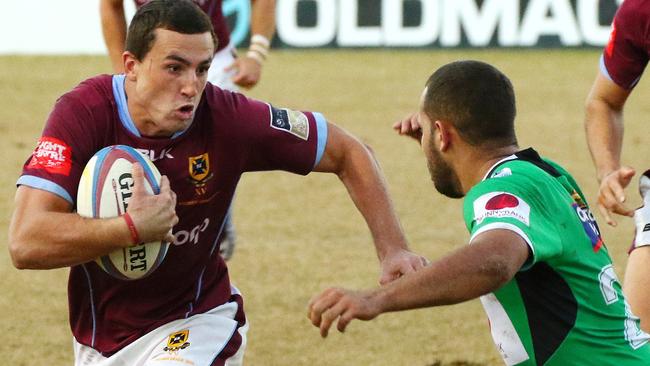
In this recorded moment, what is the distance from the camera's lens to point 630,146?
14188mm

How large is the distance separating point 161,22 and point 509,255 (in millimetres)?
1901

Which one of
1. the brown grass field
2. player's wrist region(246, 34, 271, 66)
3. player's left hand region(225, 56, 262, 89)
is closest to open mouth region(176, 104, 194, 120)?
the brown grass field

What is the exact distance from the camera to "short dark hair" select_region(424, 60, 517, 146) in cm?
457

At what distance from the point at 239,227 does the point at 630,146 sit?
209 inches

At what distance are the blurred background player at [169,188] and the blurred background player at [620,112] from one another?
1.30 metres

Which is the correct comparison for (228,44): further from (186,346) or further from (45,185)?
(45,185)

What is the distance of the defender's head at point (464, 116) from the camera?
15.0 feet

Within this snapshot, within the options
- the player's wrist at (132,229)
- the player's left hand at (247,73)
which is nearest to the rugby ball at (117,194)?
the player's wrist at (132,229)

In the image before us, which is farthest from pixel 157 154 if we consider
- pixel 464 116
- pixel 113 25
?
pixel 113 25

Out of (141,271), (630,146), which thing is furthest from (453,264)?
(630,146)

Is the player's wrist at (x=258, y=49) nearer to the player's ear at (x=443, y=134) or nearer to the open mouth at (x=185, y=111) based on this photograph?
the open mouth at (x=185, y=111)

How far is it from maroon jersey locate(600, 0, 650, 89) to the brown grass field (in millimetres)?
1717

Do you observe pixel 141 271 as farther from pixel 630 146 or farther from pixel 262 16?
pixel 630 146

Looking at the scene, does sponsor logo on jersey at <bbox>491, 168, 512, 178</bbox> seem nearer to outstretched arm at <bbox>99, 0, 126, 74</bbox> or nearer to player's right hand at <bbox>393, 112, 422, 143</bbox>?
player's right hand at <bbox>393, 112, 422, 143</bbox>
